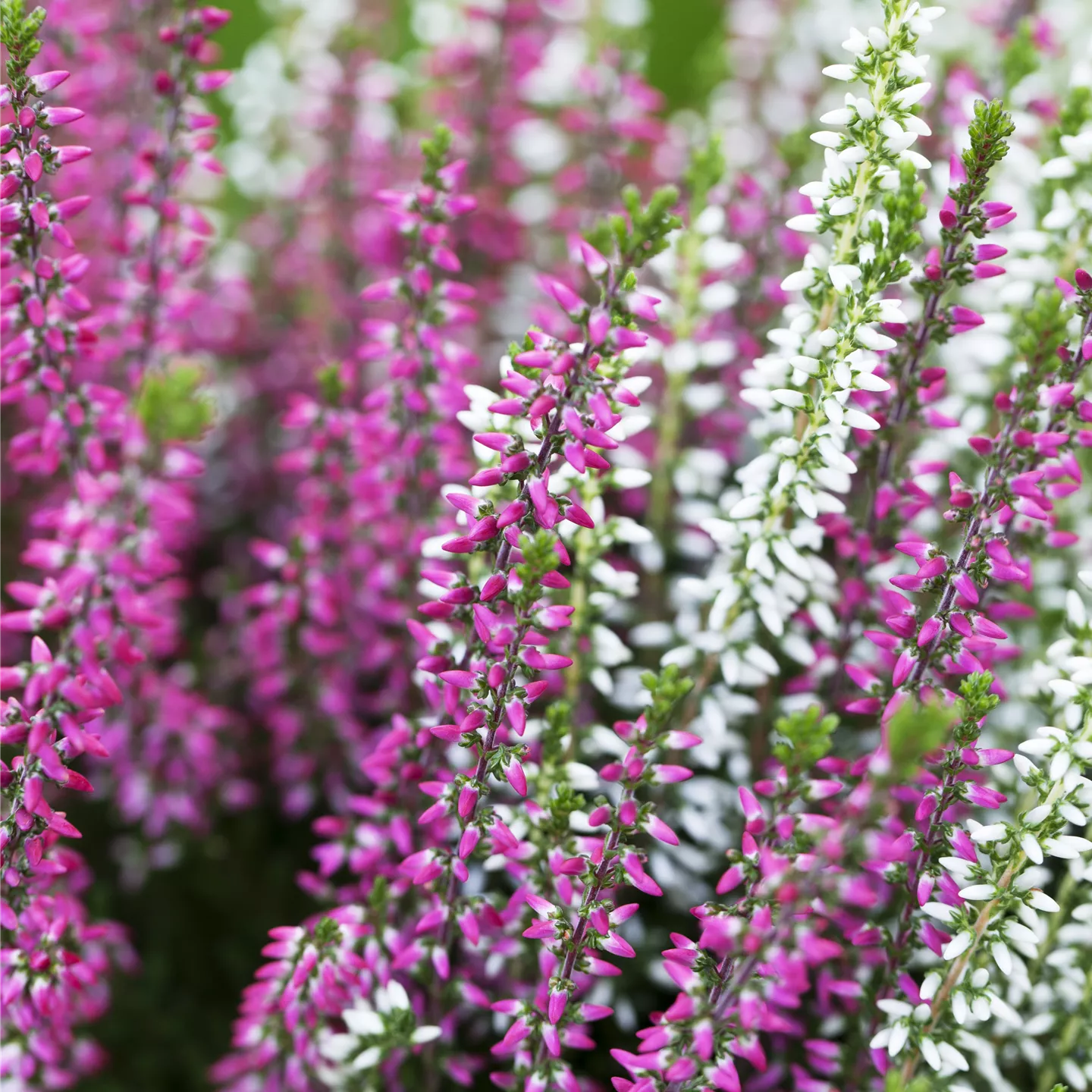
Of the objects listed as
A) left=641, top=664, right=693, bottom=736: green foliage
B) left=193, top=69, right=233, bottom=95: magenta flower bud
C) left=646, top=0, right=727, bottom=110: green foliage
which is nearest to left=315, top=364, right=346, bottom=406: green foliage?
left=193, top=69, right=233, bottom=95: magenta flower bud

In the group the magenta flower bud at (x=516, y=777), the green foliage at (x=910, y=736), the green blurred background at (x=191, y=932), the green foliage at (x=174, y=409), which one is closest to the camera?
the green foliage at (x=910, y=736)

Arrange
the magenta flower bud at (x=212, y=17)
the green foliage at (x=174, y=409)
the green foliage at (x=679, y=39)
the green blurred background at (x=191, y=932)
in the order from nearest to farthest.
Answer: the green foliage at (x=174, y=409)
the magenta flower bud at (x=212, y=17)
the green blurred background at (x=191, y=932)
the green foliage at (x=679, y=39)

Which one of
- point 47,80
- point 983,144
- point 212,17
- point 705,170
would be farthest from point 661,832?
point 212,17

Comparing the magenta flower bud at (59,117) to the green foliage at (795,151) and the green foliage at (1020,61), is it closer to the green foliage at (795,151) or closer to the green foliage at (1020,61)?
the green foliage at (795,151)

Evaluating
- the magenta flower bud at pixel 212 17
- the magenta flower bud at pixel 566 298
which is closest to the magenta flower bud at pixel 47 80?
the magenta flower bud at pixel 212 17

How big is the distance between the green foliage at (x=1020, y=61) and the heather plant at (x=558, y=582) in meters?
0.02

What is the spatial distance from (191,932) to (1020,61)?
4.88ft

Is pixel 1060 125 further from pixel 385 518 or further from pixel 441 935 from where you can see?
pixel 441 935

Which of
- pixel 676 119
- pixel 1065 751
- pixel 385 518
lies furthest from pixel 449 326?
pixel 676 119

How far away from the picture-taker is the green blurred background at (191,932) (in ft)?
4.33

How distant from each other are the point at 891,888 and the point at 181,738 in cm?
87

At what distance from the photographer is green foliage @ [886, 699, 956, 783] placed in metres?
0.66

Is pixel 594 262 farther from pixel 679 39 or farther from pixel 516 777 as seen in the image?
pixel 679 39

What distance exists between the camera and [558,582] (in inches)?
32.9
